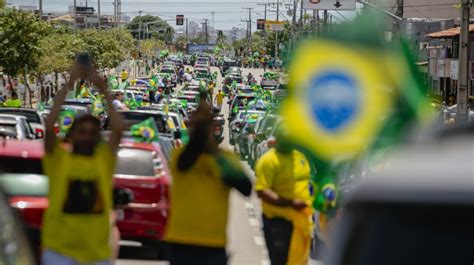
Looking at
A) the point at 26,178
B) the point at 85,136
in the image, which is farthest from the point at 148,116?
the point at 85,136

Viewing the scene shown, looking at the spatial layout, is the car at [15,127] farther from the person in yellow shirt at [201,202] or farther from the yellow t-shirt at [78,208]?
the person in yellow shirt at [201,202]

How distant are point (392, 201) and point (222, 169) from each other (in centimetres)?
454

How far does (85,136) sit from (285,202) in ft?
7.68

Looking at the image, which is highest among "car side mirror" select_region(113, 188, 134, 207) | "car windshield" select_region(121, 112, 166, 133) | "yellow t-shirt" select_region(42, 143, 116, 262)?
"yellow t-shirt" select_region(42, 143, 116, 262)

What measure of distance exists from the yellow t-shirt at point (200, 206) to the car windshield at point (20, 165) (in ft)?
13.8

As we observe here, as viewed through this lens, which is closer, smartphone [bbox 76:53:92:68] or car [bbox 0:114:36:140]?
smartphone [bbox 76:53:92:68]

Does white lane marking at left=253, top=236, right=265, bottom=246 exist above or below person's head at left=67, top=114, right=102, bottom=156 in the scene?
below

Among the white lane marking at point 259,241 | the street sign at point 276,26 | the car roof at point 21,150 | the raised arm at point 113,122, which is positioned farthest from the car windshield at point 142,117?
the street sign at point 276,26

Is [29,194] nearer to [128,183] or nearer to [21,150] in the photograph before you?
[21,150]

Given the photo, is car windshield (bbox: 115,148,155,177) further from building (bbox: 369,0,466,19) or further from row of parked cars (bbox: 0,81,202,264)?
building (bbox: 369,0,466,19)

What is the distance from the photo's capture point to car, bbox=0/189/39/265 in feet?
15.0

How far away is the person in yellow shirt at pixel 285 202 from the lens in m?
9.03

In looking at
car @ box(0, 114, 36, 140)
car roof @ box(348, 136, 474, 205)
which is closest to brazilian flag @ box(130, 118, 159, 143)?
car @ box(0, 114, 36, 140)

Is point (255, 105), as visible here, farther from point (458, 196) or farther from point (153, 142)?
point (458, 196)
